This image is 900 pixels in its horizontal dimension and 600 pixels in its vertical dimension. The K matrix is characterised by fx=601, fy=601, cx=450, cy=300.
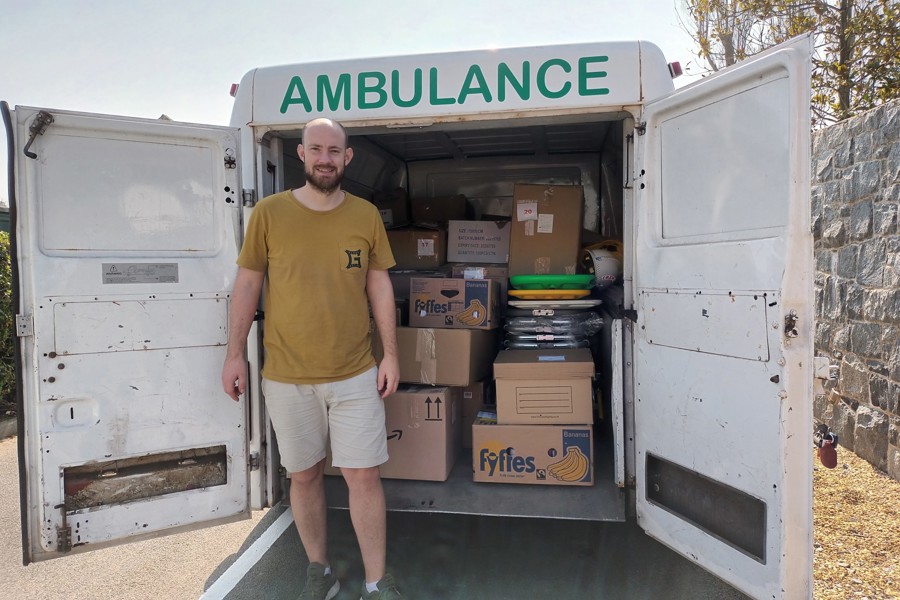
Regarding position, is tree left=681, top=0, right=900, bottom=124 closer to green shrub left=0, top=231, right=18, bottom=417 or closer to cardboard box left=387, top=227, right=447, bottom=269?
cardboard box left=387, top=227, right=447, bottom=269

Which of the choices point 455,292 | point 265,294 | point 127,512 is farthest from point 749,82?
point 127,512

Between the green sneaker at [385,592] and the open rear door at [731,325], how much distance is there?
110 cm

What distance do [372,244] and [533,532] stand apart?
1.87m

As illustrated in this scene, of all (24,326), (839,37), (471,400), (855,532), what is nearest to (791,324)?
(471,400)

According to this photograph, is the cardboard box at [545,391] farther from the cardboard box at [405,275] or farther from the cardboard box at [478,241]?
the cardboard box at [478,241]

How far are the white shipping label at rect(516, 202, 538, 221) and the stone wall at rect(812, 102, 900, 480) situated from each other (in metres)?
2.28

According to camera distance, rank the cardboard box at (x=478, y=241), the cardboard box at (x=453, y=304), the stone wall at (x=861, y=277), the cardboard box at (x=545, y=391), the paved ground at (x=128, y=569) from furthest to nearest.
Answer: the cardboard box at (x=478, y=241) < the stone wall at (x=861, y=277) < the cardboard box at (x=453, y=304) < the cardboard box at (x=545, y=391) < the paved ground at (x=128, y=569)

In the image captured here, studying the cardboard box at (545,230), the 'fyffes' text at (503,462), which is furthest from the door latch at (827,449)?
the cardboard box at (545,230)

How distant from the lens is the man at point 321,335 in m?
2.47

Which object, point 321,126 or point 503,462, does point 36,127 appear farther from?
point 503,462

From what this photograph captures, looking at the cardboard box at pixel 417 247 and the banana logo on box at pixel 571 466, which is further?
the cardboard box at pixel 417 247

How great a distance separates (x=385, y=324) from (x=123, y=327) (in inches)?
42.6

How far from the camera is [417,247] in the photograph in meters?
4.49

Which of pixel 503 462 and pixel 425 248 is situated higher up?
pixel 425 248
